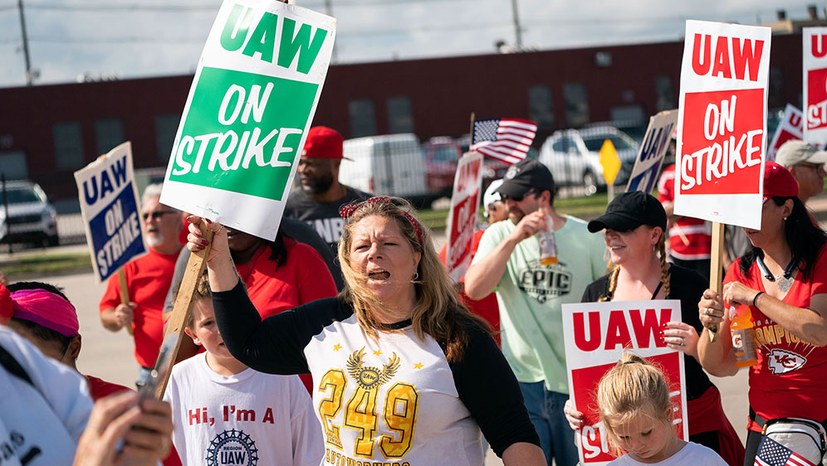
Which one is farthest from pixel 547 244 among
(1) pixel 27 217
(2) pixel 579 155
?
(2) pixel 579 155

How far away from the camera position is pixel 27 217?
2698 cm

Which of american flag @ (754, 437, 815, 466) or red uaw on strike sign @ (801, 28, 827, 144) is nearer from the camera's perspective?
american flag @ (754, 437, 815, 466)

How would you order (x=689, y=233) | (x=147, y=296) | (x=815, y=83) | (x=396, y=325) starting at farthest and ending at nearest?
(x=689, y=233), (x=815, y=83), (x=147, y=296), (x=396, y=325)

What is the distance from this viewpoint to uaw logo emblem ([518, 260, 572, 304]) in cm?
590

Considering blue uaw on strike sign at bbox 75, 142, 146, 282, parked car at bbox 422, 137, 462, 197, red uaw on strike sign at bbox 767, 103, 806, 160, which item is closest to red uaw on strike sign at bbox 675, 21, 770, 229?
blue uaw on strike sign at bbox 75, 142, 146, 282

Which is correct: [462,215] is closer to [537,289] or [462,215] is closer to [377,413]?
[537,289]

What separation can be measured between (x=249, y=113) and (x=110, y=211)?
359cm

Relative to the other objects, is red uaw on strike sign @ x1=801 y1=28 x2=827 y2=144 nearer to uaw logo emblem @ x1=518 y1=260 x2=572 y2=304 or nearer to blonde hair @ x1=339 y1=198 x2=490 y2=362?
uaw logo emblem @ x1=518 y1=260 x2=572 y2=304

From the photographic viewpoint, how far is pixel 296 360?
12.3 feet

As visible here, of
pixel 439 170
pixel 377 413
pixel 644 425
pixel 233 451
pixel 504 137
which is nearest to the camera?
pixel 377 413

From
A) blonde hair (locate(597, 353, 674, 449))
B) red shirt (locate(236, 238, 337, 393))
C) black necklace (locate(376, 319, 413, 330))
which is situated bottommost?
blonde hair (locate(597, 353, 674, 449))

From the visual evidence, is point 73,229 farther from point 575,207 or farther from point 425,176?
point 575,207

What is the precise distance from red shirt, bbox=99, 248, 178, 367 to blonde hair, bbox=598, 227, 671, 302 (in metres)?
2.84

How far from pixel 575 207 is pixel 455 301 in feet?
70.7
